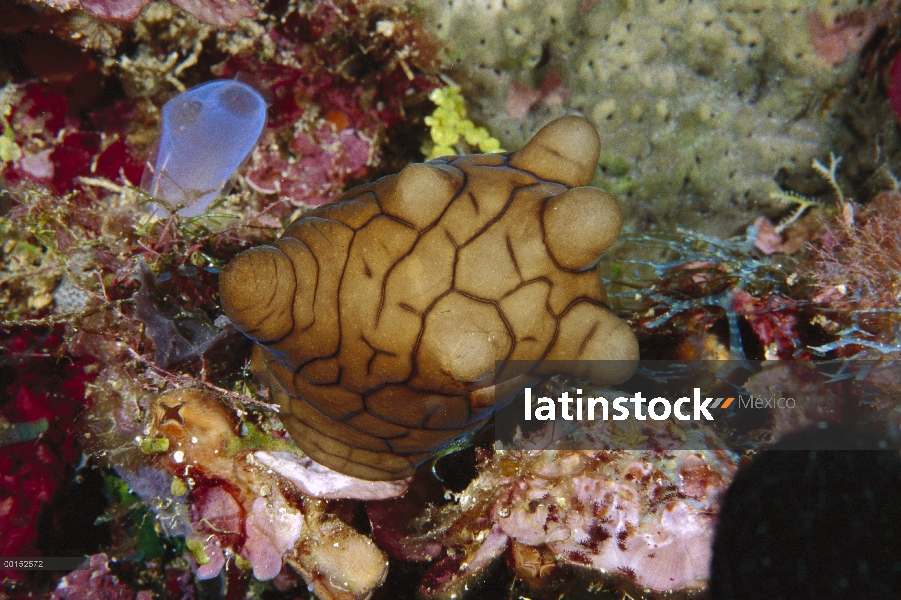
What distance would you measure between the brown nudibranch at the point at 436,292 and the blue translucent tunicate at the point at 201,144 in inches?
49.0

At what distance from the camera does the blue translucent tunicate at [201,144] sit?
9.80 ft

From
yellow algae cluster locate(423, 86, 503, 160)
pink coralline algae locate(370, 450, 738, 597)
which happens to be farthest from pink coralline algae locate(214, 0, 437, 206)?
pink coralline algae locate(370, 450, 738, 597)

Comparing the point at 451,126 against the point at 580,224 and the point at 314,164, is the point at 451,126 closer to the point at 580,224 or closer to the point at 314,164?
the point at 314,164

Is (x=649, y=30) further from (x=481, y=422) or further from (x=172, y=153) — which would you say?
(x=172, y=153)

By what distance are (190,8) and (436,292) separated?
213 centimetres

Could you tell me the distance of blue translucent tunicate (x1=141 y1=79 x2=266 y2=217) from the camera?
9.80 ft

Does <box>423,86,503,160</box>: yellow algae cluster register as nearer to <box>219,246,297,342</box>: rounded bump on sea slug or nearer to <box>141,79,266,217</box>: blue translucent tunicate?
<box>141,79,266,217</box>: blue translucent tunicate

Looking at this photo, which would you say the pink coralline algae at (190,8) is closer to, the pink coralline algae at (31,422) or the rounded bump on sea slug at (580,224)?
the pink coralline algae at (31,422)

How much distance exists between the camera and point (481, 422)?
A: 230cm

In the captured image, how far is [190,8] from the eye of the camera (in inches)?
106

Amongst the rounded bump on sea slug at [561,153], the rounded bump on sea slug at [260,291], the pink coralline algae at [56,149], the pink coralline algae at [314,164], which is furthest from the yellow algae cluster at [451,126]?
the pink coralline algae at [56,149]

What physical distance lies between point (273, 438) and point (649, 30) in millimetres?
3160

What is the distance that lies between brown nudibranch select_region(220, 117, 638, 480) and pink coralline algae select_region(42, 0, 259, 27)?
4.86 ft

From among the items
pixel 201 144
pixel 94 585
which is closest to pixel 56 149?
pixel 201 144
